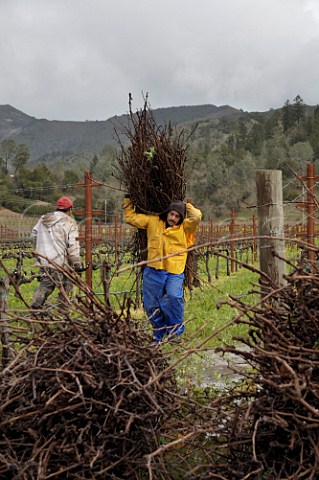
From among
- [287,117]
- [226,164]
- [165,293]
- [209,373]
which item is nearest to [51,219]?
[165,293]

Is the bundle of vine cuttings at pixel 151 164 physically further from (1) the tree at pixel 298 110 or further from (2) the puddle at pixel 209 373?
(1) the tree at pixel 298 110

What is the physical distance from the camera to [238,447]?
2094 mm

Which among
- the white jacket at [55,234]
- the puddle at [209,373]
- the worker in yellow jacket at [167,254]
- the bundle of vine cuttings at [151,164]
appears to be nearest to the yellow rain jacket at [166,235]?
the worker in yellow jacket at [167,254]

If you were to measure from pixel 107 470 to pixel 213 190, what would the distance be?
186ft

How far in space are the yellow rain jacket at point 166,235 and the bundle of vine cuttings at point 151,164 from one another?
4.0 inches

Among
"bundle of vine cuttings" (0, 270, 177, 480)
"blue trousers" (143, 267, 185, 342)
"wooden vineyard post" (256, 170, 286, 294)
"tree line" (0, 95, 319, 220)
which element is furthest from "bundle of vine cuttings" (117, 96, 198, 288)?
"tree line" (0, 95, 319, 220)

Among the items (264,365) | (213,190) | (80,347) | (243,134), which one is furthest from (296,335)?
(243,134)

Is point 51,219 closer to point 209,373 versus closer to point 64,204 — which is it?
point 64,204

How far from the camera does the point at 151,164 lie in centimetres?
490

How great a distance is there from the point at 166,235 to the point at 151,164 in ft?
2.23

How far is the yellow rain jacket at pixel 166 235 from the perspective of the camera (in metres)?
4.93

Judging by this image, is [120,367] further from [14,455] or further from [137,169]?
[137,169]

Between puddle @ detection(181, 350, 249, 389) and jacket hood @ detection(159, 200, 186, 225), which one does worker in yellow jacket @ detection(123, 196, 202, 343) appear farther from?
puddle @ detection(181, 350, 249, 389)

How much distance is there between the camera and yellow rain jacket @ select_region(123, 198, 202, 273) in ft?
16.2
